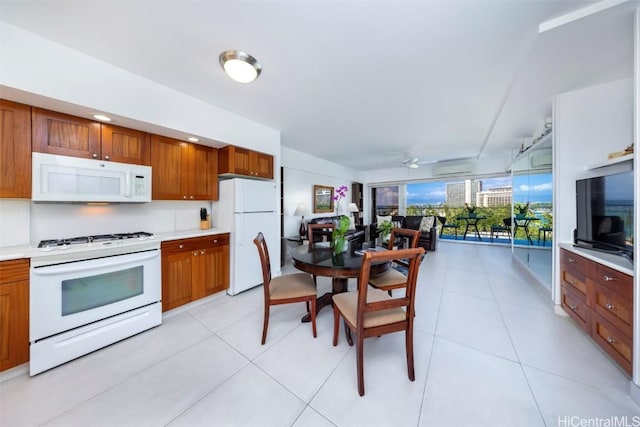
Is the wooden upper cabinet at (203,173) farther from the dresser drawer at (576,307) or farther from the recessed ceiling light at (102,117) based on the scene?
the dresser drawer at (576,307)

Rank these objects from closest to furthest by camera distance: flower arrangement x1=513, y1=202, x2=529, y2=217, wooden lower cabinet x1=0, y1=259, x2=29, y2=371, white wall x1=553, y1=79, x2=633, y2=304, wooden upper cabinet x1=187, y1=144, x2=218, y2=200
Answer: wooden lower cabinet x1=0, y1=259, x2=29, y2=371, white wall x1=553, y1=79, x2=633, y2=304, wooden upper cabinet x1=187, y1=144, x2=218, y2=200, flower arrangement x1=513, y1=202, x2=529, y2=217

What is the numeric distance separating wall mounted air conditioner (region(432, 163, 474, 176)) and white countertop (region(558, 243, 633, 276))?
13.8 ft

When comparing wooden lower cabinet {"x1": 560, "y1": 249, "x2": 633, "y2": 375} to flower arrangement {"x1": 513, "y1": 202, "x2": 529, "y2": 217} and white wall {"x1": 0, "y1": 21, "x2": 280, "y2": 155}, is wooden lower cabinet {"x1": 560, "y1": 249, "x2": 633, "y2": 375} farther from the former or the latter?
white wall {"x1": 0, "y1": 21, "x2": 280, "y2": 155}

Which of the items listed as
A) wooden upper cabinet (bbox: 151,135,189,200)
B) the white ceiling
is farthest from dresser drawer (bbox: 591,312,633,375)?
wooden upper cabinet (bbox: 151,135,189,200)

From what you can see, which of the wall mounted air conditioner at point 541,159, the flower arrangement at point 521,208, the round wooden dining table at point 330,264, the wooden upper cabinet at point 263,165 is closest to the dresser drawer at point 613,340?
the round wooden dining table at point 330,264

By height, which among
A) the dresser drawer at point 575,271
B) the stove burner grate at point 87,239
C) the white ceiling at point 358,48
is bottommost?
the dresser drawer at point 575,271

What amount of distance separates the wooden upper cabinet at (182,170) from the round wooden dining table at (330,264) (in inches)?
63.1

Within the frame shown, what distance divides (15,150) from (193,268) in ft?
5.43

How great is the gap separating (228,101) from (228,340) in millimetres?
2569

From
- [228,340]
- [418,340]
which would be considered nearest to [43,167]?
[228,340]

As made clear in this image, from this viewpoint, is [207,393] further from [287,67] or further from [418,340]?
[287,67]

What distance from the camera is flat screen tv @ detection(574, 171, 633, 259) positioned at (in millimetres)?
1606

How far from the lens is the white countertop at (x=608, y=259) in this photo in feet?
4.76

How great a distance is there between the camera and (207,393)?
1376 mm
